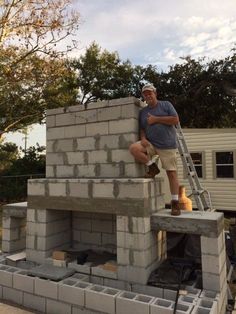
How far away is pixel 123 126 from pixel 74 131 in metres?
1.11

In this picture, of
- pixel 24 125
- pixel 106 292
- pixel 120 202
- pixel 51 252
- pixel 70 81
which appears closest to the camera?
pixel 106 292

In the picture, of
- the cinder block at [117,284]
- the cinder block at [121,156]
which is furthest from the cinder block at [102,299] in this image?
the cinder block at [121,156]

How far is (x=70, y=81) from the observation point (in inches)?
969

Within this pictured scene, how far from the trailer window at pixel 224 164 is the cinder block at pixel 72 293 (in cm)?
1081

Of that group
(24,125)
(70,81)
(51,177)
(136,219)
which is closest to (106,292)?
(136,219)

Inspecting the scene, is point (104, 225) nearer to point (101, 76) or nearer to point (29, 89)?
point (29, 89)

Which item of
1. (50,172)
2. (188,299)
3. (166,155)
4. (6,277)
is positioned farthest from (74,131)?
(188,299)

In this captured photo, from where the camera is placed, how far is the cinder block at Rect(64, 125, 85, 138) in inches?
225

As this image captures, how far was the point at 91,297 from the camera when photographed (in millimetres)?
4469

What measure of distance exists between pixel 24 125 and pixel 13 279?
16462 millimetres

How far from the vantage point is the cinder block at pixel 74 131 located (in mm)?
5707

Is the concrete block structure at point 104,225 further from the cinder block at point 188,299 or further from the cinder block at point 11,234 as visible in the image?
the cinder block at point 11,234

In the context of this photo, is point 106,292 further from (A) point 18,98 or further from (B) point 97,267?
(A) point 18,98

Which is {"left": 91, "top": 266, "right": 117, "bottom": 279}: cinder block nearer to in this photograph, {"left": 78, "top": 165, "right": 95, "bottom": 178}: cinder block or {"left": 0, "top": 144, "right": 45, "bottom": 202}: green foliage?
{"left": 78, "top": 165, "right": 95, "bottom": 178}: cinder block
